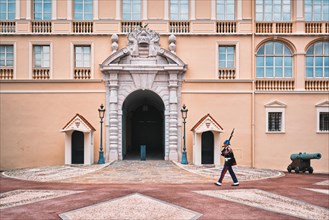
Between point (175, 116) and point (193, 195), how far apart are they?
11.2m

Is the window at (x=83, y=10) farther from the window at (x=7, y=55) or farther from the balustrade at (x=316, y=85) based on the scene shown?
the balustrade at (x=316, y=85)

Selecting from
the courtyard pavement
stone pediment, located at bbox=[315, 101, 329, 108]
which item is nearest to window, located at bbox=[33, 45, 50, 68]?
the courtyard pavement

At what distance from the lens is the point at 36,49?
22.3m

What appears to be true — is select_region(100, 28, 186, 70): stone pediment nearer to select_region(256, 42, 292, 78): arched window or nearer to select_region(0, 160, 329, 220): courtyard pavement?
select_region(256, 42, 292, 78): arched window

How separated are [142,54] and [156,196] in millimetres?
13047

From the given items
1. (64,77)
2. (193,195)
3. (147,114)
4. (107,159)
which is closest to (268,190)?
(193,195)

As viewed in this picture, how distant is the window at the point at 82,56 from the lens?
882 inches

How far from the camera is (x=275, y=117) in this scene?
2244 cm

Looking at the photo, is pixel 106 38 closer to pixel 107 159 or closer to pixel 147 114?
pixel 107 159

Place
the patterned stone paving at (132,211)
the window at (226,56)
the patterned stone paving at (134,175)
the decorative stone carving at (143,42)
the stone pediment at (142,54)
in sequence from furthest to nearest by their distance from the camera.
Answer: the window at (226,56) < the decorative stone carving at (143,42) < the stone pediment at (142,54) < the patterned stone paving at (134,175) < the patterned stone paving at (132,211)

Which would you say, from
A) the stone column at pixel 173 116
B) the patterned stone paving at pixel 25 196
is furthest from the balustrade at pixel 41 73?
the patterned stone paving at pixel 25 196

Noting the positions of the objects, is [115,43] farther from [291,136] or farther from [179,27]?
[291,136]

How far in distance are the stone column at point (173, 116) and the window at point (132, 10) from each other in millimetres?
4545

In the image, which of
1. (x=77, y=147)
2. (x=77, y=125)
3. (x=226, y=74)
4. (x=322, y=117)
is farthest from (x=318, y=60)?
(x=77, y=147)
